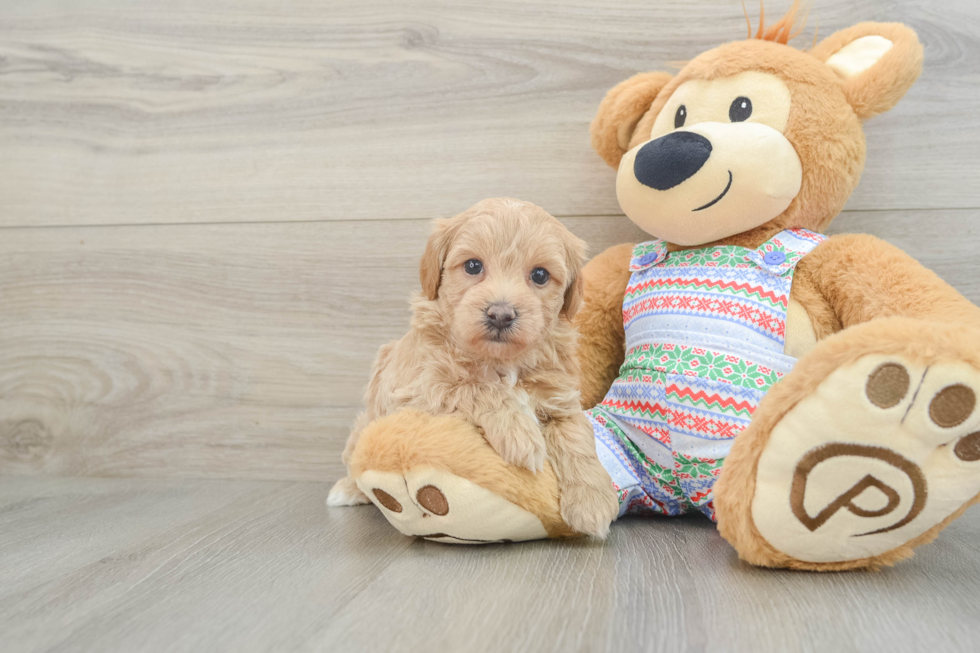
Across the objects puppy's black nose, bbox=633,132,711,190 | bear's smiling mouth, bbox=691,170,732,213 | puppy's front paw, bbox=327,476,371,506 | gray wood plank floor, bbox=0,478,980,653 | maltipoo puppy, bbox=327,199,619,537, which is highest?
puppy's black nose, bbox=633,132,711,190

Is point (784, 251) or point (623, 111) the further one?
point (623, 111)

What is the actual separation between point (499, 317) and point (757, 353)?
0.39 meters

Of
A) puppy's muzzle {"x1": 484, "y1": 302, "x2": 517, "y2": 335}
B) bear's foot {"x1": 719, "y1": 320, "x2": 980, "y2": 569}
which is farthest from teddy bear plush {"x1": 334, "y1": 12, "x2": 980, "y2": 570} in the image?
puppy's muzzle {"x1": 484, "y1": 302, "x2": 517, "y2": 335}

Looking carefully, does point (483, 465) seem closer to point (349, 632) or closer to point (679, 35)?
point (349, 632)

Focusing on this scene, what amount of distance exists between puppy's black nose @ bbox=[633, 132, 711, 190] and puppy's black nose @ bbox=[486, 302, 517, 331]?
335 mm

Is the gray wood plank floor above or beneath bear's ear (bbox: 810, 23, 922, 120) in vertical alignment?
beneath

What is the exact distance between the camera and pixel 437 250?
2.95ft

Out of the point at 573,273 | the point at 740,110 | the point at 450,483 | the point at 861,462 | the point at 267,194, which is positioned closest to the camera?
the point at 861,462

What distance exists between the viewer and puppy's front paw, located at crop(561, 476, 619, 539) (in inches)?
33.6

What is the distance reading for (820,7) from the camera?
4.03 ft

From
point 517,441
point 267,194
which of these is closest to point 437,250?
point 517,441

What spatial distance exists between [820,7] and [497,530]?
3.49ft

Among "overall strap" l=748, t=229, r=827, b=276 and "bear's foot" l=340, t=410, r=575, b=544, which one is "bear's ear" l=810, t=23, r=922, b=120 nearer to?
"overall strap" l=748, t=229, r=827, b=276

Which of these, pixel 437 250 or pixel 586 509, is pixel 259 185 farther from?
pixel 586 509
